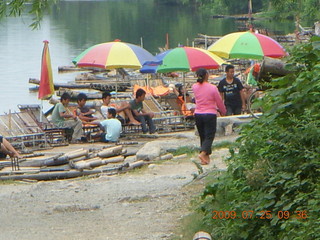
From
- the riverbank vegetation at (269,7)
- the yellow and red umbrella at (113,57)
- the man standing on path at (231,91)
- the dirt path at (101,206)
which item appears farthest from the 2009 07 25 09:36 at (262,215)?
the yellow and red umbrella at (113,57)

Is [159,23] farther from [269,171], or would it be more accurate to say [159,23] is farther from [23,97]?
[269,171]

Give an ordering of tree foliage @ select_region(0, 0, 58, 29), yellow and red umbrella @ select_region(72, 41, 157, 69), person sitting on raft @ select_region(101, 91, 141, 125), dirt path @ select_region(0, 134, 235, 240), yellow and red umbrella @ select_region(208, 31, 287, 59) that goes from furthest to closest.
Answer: yellow and red umbrella @ select_region(208, 31, 287, 59) → yellow and red umbrella @ select_region(72, 41, 157, 69) → person sitting on raft @ select_region(101, 91, 141, 125) → tree foliage @ select_region(0, 0, 58, 29) → dirt path @ select_region(0, 134, 235, 240)

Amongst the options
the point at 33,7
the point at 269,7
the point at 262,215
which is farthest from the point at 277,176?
the point at 269,7

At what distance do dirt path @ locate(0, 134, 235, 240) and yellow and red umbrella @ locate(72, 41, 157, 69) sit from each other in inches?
220

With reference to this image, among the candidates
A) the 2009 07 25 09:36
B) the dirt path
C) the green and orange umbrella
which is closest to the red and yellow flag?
the green and orange umbrella

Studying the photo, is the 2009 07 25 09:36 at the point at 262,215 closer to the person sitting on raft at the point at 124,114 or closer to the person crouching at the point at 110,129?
the person crouching at the point at 110,129

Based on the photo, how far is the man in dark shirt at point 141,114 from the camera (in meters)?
16.6

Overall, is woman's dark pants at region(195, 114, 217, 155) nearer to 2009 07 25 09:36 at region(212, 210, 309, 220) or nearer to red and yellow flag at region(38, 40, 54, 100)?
2009 07 25 09:36 at region(212, 210, 309, 220)

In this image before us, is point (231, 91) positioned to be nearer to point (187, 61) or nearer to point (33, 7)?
point (187, 61)

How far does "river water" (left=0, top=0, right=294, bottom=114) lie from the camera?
37750mm

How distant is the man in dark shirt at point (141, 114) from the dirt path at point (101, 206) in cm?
516

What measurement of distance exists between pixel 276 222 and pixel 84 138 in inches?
398

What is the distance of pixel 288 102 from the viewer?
7.01 metres

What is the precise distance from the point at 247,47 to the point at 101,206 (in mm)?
9045
